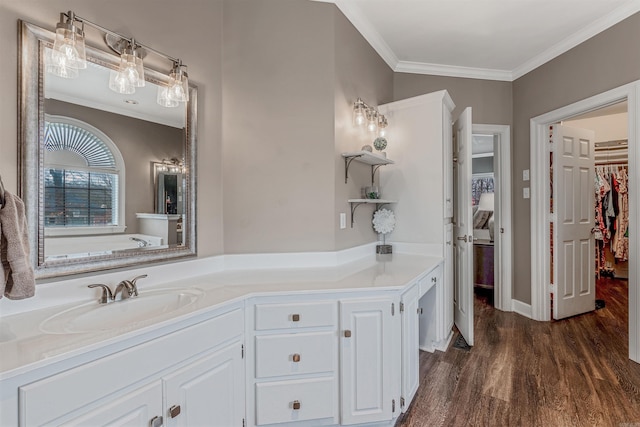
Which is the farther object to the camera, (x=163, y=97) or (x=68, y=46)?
(x=163, y=97)

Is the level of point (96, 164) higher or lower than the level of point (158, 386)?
higher

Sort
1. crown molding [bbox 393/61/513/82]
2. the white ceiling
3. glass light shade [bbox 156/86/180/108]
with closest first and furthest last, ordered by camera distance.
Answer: glass light shade [bbox 156/86/180/108]
the white ceiling
crown molding [bbox 393/61/513/82]

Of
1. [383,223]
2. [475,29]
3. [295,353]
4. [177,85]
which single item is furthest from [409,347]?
[475,29]

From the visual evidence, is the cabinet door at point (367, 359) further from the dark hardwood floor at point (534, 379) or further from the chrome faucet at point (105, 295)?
the chrome faucet at point (105, 295)

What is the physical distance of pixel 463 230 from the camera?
2658mm

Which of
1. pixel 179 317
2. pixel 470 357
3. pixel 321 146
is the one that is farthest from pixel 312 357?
pixel 470 357

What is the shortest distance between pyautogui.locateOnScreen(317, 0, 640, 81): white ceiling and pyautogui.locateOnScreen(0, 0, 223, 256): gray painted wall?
0.95 metres

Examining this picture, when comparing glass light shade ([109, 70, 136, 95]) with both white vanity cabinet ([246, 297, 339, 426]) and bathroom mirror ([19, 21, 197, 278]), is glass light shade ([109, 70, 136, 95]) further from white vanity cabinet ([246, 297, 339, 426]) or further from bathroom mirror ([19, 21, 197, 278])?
white vanity cabinet ([246, 297, 339, 426])

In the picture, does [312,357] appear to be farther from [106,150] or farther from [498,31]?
[498,31]

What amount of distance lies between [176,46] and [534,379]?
3115 mm

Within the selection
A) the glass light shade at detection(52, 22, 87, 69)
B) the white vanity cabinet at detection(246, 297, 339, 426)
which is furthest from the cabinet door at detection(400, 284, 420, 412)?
the glass light shade at detection(52, 22, 87, 69)

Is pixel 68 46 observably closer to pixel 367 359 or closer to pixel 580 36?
pixel 367 359

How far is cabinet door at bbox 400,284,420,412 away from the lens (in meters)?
1.72

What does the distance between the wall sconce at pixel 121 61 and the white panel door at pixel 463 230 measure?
2.13 meters
